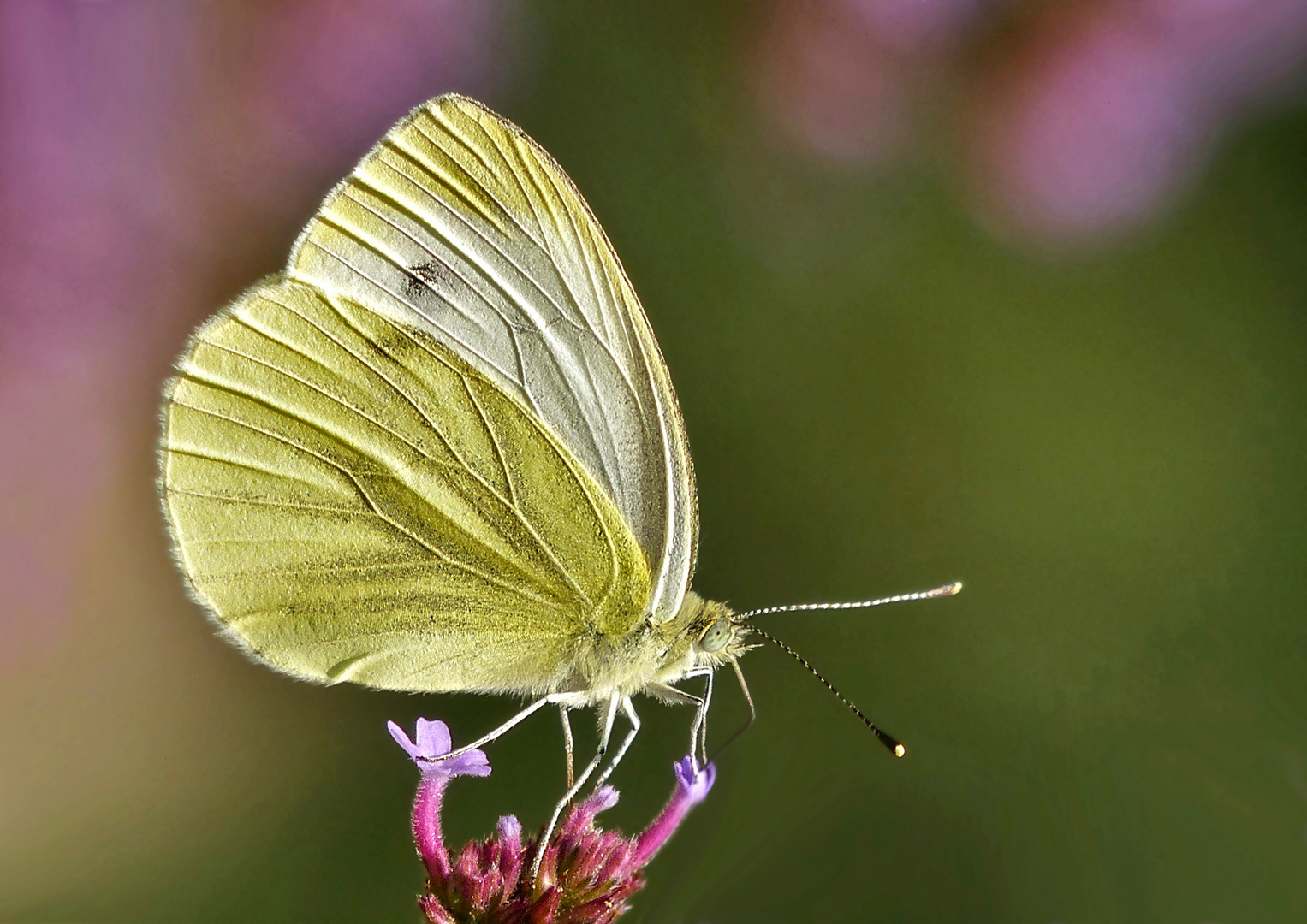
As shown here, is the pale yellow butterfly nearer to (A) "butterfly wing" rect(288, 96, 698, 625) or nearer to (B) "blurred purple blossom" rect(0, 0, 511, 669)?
(A) "butterfly wing" rect(288, 96, 698, 625)

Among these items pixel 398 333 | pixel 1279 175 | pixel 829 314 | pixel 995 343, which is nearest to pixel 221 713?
pixel 398 333

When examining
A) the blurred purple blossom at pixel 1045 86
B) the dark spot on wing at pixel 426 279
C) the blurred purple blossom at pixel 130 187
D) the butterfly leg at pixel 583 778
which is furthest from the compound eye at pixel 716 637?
the blurred purple blossom at pixel 1045 86

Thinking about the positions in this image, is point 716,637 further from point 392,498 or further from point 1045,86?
point 1045,86

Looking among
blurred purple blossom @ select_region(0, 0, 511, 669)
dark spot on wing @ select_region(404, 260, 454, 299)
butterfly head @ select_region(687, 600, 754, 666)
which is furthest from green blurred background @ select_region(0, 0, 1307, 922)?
dark spot on wing @ select_region(404, 260, 454, 299)

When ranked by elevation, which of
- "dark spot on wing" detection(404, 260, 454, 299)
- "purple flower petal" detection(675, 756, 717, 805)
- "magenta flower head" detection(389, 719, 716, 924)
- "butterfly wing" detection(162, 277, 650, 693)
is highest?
"dark spot on wing" detection(404, 260, 454, 299)

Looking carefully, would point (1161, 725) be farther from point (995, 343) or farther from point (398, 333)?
point (398, 333)

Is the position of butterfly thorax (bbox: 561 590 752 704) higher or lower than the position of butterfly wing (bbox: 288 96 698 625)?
lower

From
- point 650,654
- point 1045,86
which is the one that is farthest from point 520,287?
point 1045,86
